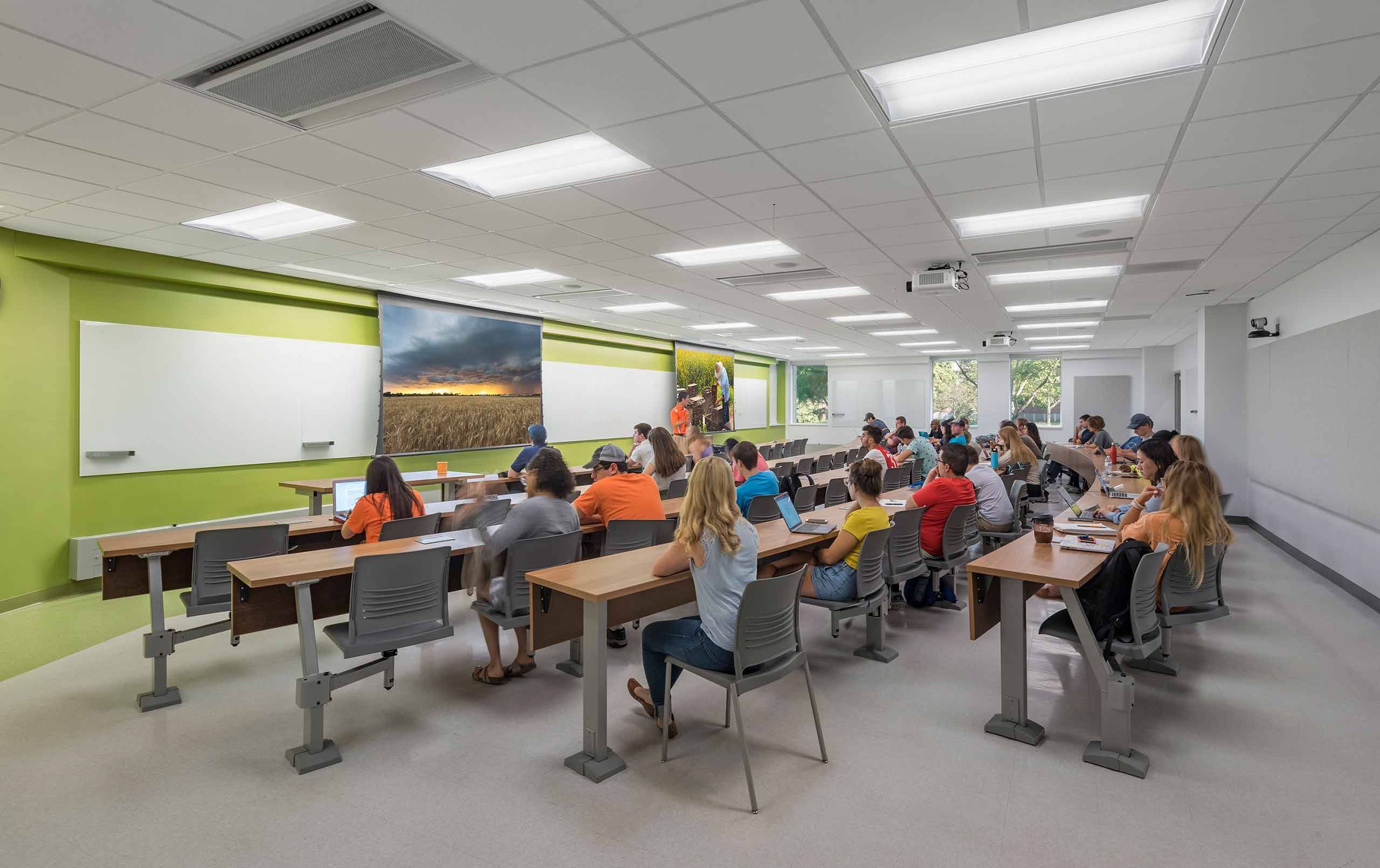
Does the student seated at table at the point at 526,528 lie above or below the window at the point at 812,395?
below

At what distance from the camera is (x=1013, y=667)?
3080mm

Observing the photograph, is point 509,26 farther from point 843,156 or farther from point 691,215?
point 691,215

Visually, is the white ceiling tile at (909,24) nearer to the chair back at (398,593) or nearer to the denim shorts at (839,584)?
the denim shorts at (839,584)

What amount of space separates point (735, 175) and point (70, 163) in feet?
12.5

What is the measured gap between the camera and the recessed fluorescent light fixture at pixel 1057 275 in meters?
6.71

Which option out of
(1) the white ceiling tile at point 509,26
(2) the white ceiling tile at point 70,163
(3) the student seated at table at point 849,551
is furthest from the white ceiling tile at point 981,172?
(2) the white ceiling tile at point 70,163

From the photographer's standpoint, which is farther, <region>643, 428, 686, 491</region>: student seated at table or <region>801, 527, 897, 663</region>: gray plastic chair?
<region>643, 428, 686, 491</region>: student seated at table

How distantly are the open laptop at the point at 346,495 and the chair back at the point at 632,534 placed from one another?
5.91ft

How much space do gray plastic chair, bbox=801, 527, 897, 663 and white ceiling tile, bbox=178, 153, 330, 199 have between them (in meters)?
3.99

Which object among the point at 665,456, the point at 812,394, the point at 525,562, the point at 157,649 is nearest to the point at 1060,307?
the point at 665,456

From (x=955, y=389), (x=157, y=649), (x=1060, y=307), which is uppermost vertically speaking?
(x=1060, y=307)

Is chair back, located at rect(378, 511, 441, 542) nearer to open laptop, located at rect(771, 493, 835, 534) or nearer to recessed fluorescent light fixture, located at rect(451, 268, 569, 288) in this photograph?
open laptop, located at rect(771, 493, 835, 534)

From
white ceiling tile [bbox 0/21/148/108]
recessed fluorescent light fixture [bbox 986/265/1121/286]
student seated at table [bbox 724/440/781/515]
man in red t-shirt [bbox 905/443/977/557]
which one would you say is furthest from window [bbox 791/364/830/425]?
white ceiling tile [bbox 0/21/148/108]

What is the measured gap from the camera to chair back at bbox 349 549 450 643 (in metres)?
2.99
